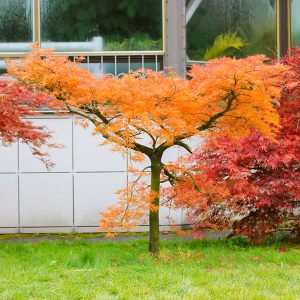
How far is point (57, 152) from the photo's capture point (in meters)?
13.0

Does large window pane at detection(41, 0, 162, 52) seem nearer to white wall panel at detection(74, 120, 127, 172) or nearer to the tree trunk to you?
white wall panel at detection(74, 120, 127, 172)

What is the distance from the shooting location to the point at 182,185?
9289 millimetres

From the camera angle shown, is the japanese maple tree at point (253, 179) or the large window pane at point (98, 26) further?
the large window pane at point (98, 26)

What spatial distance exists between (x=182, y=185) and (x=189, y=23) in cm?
518

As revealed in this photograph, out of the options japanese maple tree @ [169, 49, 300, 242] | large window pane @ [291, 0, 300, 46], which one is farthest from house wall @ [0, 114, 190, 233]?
large window pane @ [291, 0, 300, 46]

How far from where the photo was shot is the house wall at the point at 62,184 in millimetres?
12938

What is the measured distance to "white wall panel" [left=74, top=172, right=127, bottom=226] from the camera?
13.0 m

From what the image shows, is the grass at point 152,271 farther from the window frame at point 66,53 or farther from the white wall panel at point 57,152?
the window frame at point 66,53

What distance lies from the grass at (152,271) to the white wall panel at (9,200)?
241 centimetres

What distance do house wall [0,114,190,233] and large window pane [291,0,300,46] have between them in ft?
13.8

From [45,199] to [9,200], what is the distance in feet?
2.43

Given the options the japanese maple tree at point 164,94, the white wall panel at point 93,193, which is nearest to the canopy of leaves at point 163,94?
the japanese maple tree at point 164,94

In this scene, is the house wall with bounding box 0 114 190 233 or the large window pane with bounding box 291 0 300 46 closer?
the house wall with bounding box 0 114 190 233

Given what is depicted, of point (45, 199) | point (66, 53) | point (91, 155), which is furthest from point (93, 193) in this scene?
point (66, 53)
